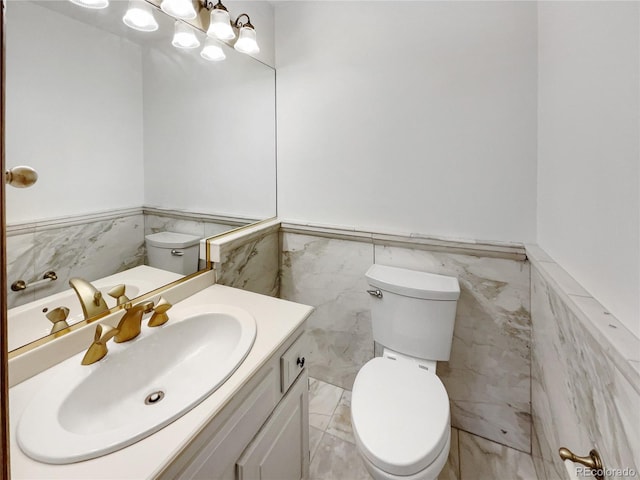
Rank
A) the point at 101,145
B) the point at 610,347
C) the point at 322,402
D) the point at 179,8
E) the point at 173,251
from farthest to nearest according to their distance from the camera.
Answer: the point at 322,402 → the point at 173,251 → the point at 179,8 → the point at 101,145 → the point at 610,347

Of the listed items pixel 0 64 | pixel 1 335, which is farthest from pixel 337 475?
pixel 0 64

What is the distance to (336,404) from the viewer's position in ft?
5.60

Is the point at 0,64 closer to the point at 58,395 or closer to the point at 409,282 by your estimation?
the point at 58,395

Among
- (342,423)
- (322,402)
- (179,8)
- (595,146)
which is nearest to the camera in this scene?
(595,146)

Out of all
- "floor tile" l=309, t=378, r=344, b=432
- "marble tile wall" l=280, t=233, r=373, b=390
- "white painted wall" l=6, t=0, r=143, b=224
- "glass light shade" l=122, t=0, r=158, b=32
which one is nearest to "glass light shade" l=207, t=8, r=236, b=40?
"glass light shade" l=122, t=0, r=158, b=32

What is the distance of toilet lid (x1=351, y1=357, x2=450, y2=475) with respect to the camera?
3.00ft

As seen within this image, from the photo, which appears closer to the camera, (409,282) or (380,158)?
(409,282)

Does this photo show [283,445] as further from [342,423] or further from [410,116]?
[410,116]

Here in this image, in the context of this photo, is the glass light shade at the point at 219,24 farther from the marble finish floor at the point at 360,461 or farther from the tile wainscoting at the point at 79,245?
the marble finish floor at the point at 360,461

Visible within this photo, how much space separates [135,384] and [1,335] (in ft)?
2.08

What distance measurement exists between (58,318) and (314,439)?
1.25 m

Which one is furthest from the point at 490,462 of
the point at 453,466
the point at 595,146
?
the point at 595,146

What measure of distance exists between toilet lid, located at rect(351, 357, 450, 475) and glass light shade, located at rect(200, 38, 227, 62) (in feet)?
5.22

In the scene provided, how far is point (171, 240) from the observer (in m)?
1.24
